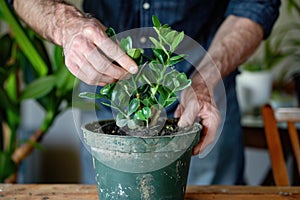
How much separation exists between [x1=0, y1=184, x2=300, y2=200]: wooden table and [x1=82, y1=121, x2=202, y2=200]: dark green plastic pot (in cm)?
14

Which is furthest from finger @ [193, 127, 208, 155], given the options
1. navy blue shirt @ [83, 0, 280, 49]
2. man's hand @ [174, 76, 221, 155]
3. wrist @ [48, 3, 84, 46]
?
navy blue shirt @ [83, 0, 280, 49]

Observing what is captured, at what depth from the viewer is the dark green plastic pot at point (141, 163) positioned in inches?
25.8

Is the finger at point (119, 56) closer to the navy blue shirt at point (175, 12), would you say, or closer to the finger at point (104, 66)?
the finger at point (104, 66)

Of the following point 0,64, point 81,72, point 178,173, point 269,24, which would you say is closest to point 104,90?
point 81,72

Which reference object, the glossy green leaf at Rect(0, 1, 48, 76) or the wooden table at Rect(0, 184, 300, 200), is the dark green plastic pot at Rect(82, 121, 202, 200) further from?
the glossy green leaf at Rect(0, 1, 48, 76)

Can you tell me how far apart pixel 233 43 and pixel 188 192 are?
1.29ft

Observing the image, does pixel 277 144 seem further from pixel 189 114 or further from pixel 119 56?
pixel 119 56

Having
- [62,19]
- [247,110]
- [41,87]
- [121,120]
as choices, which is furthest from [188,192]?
[247,110]

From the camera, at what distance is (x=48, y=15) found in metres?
0.87

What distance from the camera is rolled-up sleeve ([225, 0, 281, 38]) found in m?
1.15

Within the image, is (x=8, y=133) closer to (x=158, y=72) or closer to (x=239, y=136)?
(x=239, y=136)

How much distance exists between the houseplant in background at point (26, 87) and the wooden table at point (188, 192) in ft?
1.70

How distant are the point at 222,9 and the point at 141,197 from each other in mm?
715

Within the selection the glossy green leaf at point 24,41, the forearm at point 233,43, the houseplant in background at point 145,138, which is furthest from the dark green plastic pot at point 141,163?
the glossy green leaf at point 24,41
